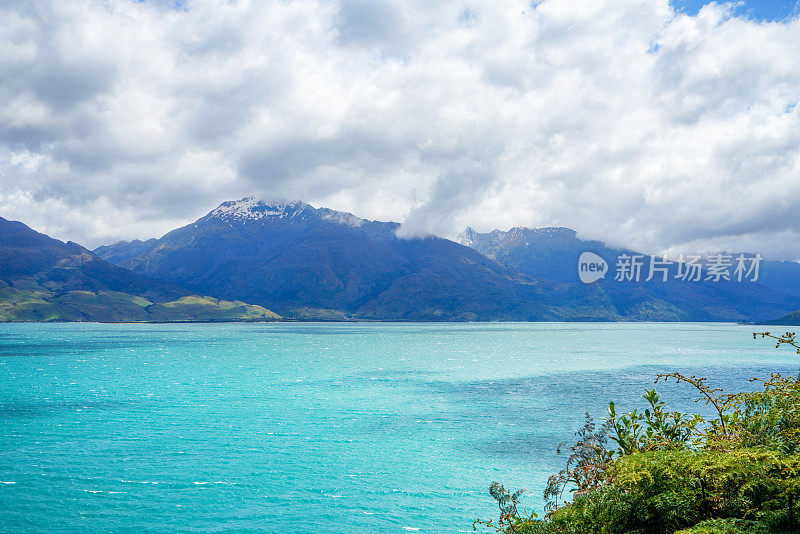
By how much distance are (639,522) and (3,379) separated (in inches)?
5086

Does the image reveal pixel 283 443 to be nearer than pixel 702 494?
No

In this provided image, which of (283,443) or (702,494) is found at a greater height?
(702,494)

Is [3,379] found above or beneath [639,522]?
beneath

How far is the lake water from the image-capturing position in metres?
35.8

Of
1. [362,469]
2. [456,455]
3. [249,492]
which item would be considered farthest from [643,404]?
[249,492]

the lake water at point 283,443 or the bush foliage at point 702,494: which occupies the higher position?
the bush foliage at point 702,494

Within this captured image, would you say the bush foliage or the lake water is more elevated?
the bush foliage

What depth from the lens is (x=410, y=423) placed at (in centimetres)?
6544

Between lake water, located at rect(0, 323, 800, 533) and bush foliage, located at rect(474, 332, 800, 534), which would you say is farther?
lake water, located at rect(0, 323, 800, 533)

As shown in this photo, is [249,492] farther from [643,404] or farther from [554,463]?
[643,404]

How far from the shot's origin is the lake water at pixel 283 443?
118 ft

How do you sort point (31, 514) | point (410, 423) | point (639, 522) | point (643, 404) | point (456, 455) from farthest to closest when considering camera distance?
point (643, 404) < point (410, 423) < point (456, 455) < point (31, 514) < point (639, 522)

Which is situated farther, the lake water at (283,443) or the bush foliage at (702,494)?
the lake water at (283,443)

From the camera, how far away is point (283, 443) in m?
54.6
